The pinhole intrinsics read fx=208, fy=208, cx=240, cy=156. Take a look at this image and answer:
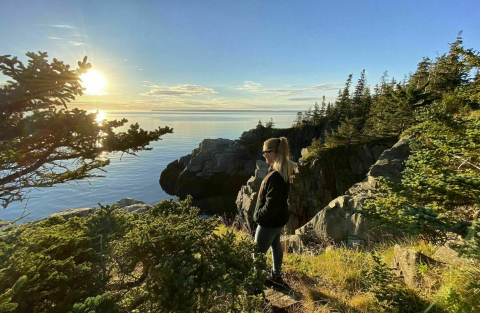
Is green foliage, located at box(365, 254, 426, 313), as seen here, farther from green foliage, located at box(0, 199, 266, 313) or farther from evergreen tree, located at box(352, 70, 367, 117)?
evergreen tree, located at box(352, 70, 367, 117)

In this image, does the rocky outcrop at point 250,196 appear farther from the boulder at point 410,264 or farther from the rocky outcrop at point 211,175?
the boulder at point 410,264

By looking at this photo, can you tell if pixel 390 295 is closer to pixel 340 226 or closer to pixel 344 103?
pixel 340 226

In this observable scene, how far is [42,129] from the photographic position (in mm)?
2494

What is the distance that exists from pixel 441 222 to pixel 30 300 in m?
3.89

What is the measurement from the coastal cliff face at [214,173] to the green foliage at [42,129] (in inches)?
1003

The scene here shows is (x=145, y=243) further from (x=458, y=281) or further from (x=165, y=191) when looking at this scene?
(x=165, y=191)

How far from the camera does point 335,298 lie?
10.7 feet

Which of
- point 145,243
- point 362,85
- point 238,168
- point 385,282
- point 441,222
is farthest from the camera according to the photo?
point 362,85

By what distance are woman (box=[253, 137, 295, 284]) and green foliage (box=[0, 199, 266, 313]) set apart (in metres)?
0.70

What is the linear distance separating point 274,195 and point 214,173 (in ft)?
95.4

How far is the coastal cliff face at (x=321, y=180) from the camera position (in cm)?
1858

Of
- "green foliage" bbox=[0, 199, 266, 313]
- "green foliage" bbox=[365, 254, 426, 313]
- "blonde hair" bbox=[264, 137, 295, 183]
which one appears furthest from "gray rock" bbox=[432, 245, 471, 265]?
"green foliage" bbox=[0, 199, 266, 313]

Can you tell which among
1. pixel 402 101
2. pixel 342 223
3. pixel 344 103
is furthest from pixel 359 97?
pixel 342 223

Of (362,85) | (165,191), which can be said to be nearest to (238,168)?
(165,191)
